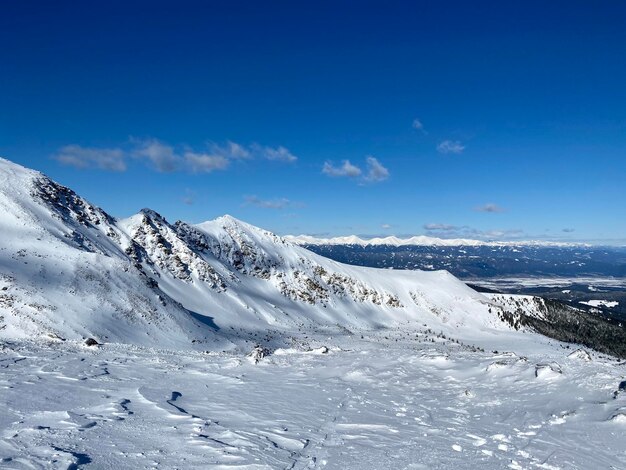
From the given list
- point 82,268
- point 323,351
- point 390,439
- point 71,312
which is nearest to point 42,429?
point 390,439

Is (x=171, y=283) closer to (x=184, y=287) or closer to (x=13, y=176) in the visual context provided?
(x=184, y=287)

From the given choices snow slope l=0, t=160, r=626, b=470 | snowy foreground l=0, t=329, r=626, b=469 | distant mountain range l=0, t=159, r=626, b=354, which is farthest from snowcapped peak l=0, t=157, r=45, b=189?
snowy foreground l=0, t=329, r=626, b=469

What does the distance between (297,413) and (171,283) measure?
6992 centimetres

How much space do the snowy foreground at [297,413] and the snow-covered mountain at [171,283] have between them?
2080 centimetres

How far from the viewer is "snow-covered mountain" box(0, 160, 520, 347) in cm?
4184

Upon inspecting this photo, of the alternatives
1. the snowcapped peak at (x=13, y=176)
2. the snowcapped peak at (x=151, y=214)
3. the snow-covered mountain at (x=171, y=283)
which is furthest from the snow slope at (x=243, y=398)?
the snowcapped peak at (x=151, y=214)

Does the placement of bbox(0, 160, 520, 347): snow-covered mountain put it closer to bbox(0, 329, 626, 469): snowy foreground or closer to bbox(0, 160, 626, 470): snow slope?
bbox(0, 160, 626, 470): snow slope

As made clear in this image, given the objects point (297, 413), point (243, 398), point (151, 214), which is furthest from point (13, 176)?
point (297, 413)

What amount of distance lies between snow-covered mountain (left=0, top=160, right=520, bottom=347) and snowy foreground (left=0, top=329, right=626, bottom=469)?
20.8m

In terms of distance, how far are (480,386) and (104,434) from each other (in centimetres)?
1581

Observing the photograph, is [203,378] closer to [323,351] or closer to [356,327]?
[323,351]

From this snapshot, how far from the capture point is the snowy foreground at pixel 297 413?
9.44 m

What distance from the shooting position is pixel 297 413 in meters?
13.7

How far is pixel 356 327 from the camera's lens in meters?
93.9
